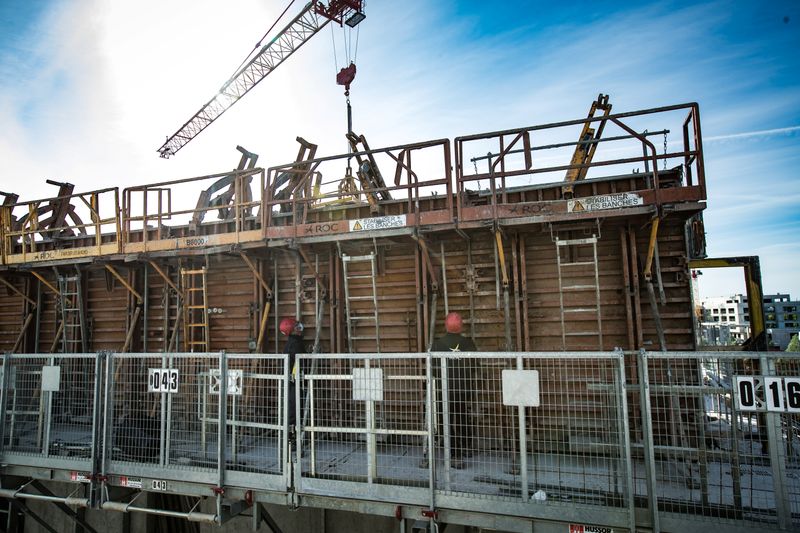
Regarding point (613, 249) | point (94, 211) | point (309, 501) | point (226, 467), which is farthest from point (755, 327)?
point (94, 211)

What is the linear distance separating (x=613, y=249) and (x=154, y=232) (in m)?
10.4

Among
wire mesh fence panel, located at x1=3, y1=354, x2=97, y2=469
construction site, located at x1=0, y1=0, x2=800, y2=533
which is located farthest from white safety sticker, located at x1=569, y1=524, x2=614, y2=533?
wire mesh fence panel, located at x1=3, y1=354, x2=97, y2=469

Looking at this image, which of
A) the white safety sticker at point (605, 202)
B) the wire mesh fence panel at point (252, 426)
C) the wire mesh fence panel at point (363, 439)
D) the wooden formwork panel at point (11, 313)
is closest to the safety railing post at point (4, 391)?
the wire mesh fence panel at point (252, 426)

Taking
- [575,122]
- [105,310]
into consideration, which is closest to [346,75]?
[105,310]

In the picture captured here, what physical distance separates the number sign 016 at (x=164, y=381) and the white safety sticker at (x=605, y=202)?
6.39m

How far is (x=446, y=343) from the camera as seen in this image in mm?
6652

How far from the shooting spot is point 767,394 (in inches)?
166

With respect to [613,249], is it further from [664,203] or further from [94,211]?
[94,211]

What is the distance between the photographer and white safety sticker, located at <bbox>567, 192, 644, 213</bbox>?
670 centimetres

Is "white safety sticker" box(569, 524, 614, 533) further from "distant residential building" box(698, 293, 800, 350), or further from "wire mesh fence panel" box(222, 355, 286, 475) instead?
"distant residential building" box(698, 293, 800, 350)

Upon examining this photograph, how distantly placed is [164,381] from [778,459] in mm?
7282

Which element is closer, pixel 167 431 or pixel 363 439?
pixel 167 431

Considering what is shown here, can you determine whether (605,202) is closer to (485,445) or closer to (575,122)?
(575,122)

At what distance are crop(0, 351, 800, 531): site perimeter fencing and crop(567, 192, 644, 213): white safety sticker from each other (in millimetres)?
2295
